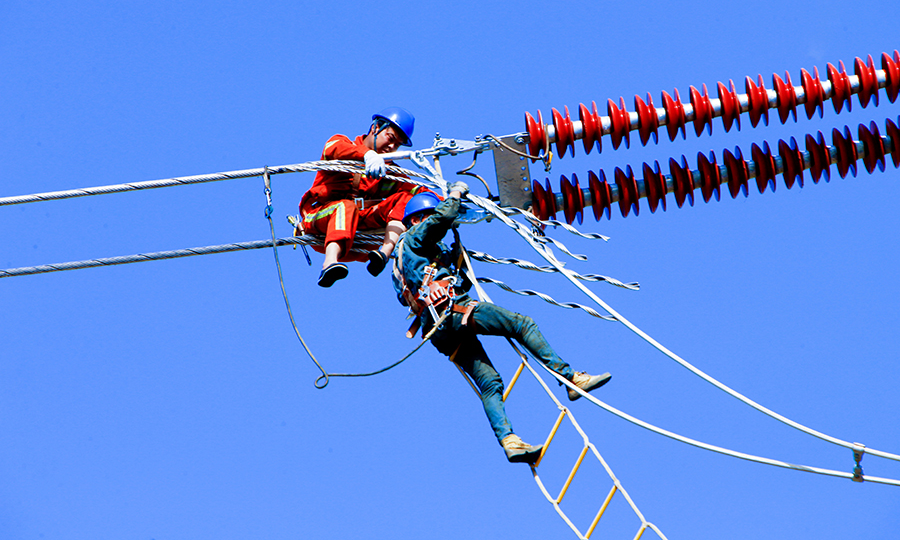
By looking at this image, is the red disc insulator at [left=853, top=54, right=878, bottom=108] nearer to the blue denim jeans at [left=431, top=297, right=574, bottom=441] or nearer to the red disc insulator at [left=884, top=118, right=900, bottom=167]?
the red disc insulator at [left=884, top=118, right=900, bottom=167]

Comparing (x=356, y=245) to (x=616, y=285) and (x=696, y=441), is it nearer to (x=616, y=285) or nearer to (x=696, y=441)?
(x=616, y=285)

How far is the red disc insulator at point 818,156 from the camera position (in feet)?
40.2

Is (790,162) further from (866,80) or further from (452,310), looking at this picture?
(452,310)

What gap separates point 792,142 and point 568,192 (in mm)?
2153

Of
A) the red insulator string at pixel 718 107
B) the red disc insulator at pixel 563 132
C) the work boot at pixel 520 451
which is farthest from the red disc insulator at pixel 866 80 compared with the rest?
the work boot at pixel 520 451

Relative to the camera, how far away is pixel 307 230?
1236 centimetres

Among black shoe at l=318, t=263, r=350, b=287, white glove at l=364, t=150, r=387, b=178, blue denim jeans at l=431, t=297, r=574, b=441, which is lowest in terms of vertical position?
blue denim jeans at l=431, t=297, r=574, b=441

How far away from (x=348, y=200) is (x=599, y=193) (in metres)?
2.31

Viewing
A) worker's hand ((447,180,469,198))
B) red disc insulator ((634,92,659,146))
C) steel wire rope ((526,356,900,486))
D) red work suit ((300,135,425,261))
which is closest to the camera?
steel wire rope ((526,356,900,486))

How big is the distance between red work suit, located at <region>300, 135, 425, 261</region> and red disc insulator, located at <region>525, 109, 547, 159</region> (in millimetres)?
1150

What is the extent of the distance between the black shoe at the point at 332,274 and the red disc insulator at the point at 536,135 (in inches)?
78.7

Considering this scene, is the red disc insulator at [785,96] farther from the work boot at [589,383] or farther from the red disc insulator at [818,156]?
the work boot at [589,383]

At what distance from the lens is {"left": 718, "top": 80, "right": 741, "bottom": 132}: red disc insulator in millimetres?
11844

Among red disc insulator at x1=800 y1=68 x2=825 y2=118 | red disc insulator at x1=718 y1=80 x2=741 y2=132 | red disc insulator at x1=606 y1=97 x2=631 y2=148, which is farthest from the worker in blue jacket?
red disc insulator at x1=800 y1=68 x2=825 y2=118
